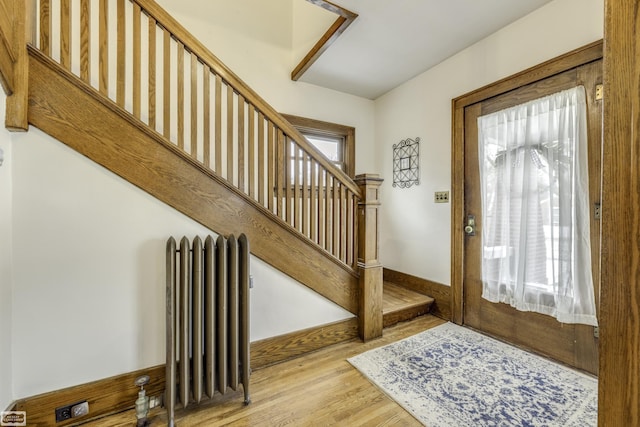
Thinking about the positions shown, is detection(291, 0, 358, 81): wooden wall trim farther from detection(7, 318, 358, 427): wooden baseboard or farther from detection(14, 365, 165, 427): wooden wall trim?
detection(14, 365, 165, 427): wooden wall trim

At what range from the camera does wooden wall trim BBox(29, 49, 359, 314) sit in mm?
1330

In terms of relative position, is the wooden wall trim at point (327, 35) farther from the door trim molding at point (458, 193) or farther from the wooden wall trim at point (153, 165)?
the wooden wall trim at point (153, 165)

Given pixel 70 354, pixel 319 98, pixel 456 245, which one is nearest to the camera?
pixel 70 354

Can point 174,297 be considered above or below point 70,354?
above

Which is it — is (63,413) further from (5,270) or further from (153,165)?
(153,165)

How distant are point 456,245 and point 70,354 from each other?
116 inches

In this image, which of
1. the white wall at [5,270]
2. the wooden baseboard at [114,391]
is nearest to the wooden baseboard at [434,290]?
the wooden baseboard at [114,391]

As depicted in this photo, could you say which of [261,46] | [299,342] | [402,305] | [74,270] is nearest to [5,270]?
[74,270]

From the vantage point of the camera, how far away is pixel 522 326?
217 cm

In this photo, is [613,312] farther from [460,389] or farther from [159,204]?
[159,204]

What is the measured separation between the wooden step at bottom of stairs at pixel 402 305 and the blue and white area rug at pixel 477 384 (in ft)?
0.92

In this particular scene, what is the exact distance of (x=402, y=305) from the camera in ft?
8.72

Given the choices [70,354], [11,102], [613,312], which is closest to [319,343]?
[70,354]

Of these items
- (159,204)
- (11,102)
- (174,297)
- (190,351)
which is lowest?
(190,351)
